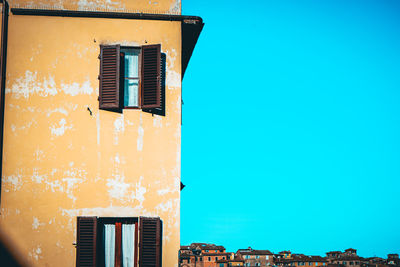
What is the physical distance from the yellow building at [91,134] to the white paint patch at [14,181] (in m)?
0.02

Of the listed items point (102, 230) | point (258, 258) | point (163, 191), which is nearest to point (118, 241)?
point (102, 230)

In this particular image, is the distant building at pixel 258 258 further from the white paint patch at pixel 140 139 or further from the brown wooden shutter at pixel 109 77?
the brown wooden shutter at pixel 109 77

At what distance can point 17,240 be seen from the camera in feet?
28.9

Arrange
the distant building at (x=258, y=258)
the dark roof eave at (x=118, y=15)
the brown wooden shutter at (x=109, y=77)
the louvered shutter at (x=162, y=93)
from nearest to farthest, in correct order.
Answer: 1. the brown wooden shutter at (x=109, y=77)
2. the louvered shutter at (x=162, y=93)
3. the dark roof eave at (x=118, y=15)
4. the distant building at (x=258, y=258)

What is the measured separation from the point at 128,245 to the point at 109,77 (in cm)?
331

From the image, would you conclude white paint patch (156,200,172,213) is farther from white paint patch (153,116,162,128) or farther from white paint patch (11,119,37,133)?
white paint patch (11,119,37,133)

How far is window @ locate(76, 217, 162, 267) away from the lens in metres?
8.73

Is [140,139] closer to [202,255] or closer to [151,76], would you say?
[151,76]

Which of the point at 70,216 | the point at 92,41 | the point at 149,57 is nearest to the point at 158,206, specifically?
the point at 70,216

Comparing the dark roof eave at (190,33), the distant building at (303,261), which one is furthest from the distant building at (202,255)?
the dark roof eave at (190,33)

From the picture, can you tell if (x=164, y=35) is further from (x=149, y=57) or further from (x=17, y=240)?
(x=17, y=240)

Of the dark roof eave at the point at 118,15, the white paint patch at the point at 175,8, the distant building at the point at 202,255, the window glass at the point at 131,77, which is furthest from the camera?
the distant building at the point at 202,255

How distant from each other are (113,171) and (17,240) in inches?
86.3

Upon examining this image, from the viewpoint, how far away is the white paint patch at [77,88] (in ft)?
30.6
